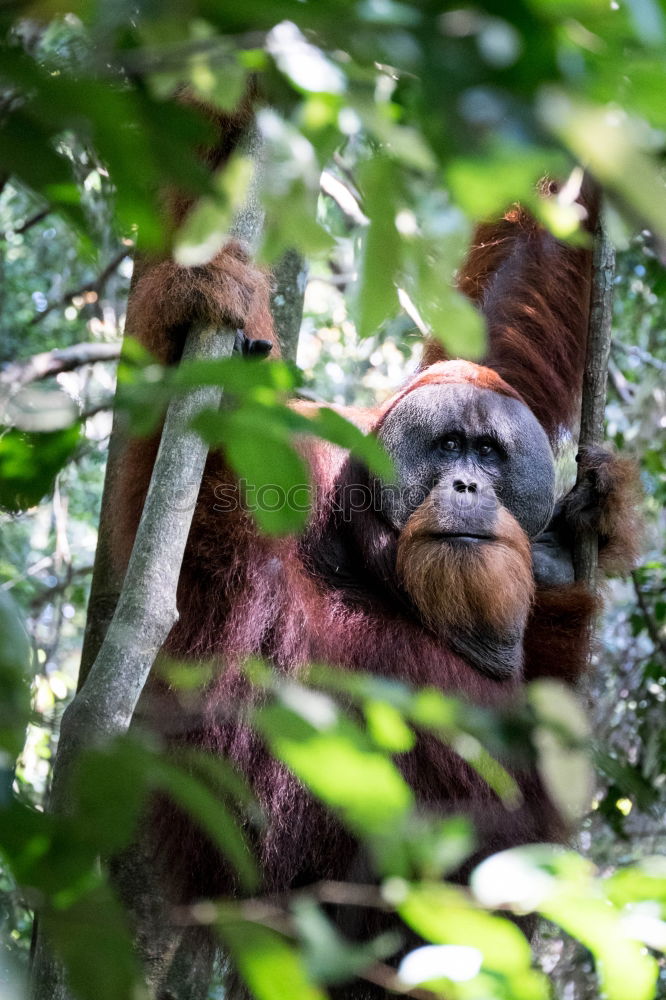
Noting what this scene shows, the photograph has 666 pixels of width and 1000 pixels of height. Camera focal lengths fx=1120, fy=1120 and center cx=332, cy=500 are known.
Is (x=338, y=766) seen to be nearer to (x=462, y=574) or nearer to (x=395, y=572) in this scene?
(x=462, y=574)

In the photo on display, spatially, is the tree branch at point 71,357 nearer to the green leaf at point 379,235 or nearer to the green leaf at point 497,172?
the green leaf at point 379,235

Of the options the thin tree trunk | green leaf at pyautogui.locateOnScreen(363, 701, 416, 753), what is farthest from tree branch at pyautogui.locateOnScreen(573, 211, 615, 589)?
green leaf at pyautogui.locateOnScreen(363, 701, 416, 753)

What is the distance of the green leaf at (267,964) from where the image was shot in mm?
809

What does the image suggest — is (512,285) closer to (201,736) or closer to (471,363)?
(471,363)

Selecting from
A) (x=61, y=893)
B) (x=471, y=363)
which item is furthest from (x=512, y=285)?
(x=61, y=893)

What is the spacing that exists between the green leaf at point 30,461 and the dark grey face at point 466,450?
230 cm

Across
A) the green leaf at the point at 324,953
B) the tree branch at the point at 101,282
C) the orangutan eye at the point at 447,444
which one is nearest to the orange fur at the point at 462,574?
the orangutan eye at the point at 447,444

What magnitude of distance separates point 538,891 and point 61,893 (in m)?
0.41

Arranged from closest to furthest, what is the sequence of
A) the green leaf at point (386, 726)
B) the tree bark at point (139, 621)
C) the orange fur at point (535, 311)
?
the green leaf at point (386, 726)
the tree bark at point (139, 621)
the orange fur at point (535, 311)

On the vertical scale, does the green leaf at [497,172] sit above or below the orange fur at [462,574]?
below

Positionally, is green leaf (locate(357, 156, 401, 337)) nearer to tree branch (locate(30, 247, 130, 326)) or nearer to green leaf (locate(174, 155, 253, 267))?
green leaf (locate(174, 155, 253, 267))

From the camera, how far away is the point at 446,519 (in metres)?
3.35

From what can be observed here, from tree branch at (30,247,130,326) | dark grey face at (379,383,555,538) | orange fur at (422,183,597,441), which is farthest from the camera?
tree branch at (30,247,130,326)

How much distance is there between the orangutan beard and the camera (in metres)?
3.31
